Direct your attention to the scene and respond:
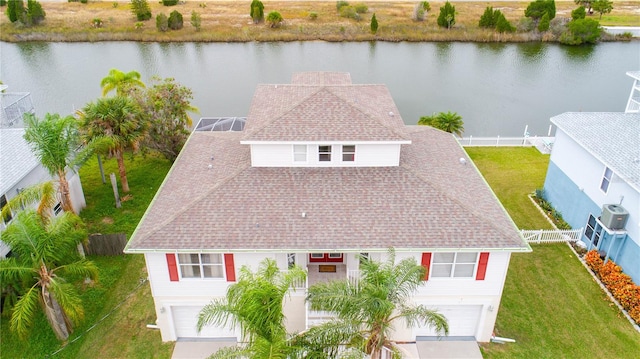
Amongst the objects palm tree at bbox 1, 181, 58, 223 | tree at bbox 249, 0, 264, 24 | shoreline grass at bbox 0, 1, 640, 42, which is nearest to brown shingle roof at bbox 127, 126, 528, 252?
palm tree at bbox 1, 181, 58, 223

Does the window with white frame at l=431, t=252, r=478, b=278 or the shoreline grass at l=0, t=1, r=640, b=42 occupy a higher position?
the shoreline grass at l=0, t=1, r=640, b=42

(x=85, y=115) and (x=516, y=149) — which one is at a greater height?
(x=85, y=115)

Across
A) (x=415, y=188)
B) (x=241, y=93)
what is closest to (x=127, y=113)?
(x=415, y=188)

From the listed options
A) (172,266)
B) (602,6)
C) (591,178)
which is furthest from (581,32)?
(172,266)

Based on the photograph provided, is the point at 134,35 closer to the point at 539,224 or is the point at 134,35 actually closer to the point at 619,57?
the point at 539,224

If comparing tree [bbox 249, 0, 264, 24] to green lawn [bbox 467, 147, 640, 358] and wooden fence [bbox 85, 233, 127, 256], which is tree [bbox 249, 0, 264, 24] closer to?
wooden fence [bbox 85, 233, 127, 256]

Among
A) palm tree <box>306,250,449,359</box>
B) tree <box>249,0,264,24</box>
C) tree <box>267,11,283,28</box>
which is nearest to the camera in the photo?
palm tree <box>306,250,449,359</box>
